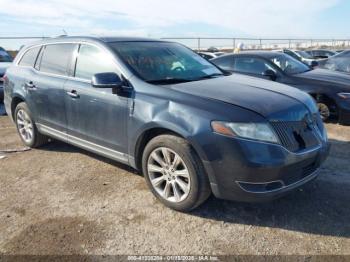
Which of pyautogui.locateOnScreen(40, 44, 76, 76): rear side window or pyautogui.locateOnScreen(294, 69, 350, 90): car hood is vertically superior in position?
pyautogui.locateOnScreen(40, 44, 76, 76): rear side window

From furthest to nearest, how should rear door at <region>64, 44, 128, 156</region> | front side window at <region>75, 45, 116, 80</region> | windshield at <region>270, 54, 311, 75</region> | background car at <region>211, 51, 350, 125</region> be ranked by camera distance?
windshield at <region>270, 54, 311, 75</region> → background car at <region>211, 51, 350, 125</region> → front side window at <region>75, 45, 116, 80</region> → rear door at <region>64, 44, 128, 156</region>

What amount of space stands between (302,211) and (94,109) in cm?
253

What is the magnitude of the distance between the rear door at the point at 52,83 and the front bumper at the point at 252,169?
243 cm

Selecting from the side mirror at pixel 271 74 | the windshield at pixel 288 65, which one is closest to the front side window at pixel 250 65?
the side mirror at pixel 271 74

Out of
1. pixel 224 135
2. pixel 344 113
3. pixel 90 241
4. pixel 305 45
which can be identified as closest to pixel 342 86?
pixel 344 113

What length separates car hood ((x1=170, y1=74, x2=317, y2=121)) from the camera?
3.23 metres

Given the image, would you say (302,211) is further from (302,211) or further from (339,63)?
(339,63)

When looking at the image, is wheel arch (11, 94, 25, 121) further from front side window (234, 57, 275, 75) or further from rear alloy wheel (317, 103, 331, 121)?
rear alloy wheel (317, 103, 331, 121)

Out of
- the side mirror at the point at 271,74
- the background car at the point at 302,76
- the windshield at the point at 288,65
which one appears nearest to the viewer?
the background car at the point at 302,76

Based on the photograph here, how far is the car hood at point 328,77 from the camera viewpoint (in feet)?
22.0

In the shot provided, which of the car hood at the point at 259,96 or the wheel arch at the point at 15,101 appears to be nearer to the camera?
the car hood at the point at 259,96

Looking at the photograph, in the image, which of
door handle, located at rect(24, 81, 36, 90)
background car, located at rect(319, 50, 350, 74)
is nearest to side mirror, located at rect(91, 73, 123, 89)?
door handle, located at rect(24, 81, 36, 90)

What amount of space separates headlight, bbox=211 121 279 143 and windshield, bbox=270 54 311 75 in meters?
4.69

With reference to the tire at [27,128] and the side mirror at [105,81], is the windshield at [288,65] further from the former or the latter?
the tire at [27,128]
